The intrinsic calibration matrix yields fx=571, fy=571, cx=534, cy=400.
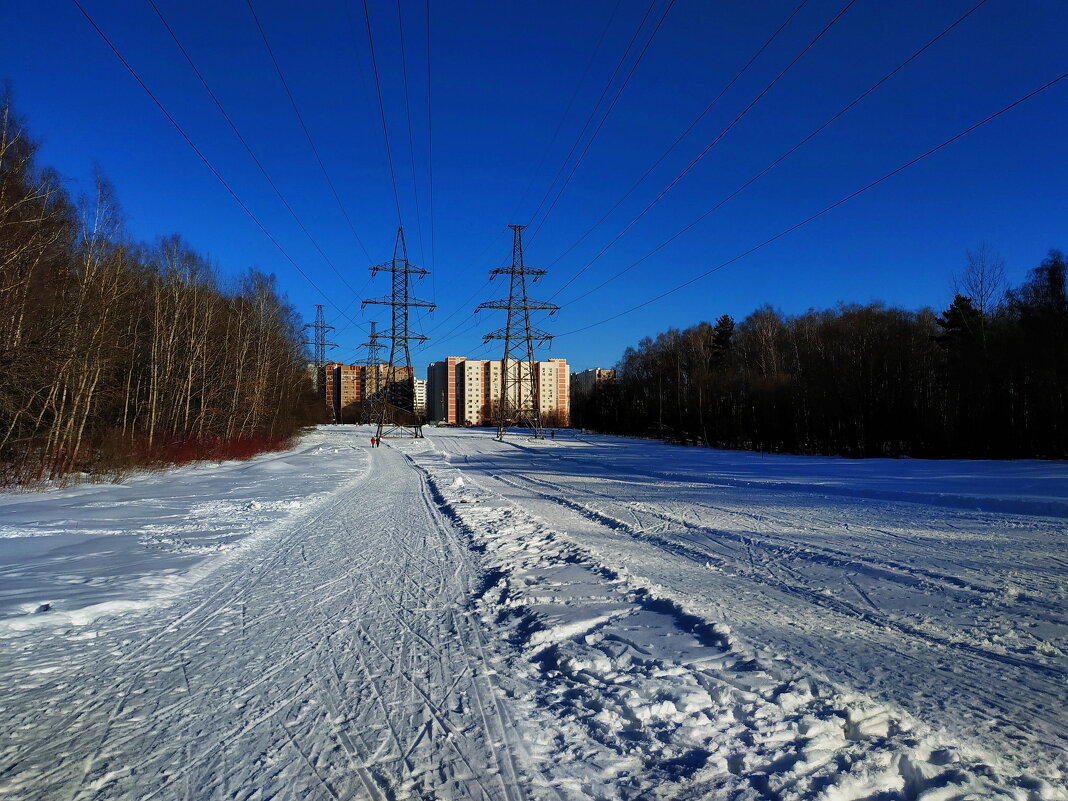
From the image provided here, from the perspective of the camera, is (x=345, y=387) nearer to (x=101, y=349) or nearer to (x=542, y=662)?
(x=101, y=349)

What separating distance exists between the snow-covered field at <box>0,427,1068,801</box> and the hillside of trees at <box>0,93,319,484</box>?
29.6ft

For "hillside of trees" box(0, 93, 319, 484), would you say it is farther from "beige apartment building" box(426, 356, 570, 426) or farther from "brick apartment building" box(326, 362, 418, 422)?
"beige apartment building" box(426, 356, 570, 426)

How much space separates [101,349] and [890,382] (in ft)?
148

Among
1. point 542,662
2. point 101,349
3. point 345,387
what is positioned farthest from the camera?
point 345,387

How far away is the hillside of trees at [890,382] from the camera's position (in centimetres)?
3170

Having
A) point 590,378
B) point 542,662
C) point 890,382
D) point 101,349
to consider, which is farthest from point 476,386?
point 542,662

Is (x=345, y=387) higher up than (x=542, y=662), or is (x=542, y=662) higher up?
(x=345, y=387)

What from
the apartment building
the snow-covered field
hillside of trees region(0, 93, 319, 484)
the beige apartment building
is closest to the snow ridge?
the snow-covered field

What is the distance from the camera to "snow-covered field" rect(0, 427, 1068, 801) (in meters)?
2.96

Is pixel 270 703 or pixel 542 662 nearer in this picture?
pixel 270 703

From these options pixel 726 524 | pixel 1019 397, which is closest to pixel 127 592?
pixel 726 524

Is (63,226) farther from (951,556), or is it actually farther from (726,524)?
(951,556)

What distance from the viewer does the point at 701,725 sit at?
3348 mm

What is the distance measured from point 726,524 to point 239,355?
36.6 m
